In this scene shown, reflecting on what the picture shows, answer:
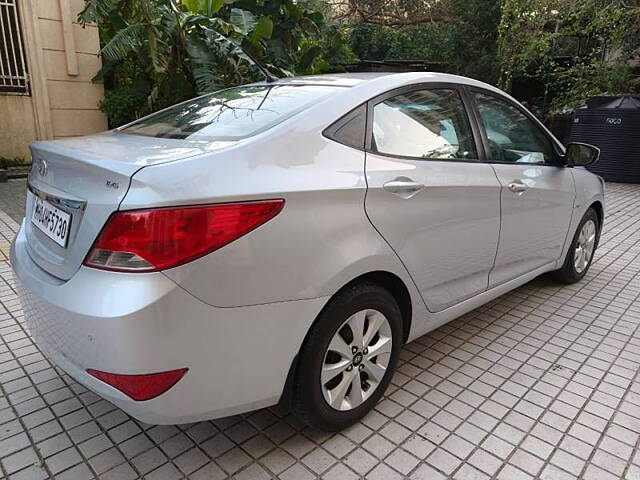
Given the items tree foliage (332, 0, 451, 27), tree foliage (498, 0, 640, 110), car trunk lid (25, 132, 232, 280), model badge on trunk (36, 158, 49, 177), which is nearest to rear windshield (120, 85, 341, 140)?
car trunk lid (25, 132, 232, 280)

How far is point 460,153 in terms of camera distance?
2.77 metres

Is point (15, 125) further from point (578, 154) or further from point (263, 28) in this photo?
point (578, 154)

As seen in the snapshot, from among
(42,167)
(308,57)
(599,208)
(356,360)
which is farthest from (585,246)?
(308,57)

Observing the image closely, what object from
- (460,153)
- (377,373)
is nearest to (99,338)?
(377,373)

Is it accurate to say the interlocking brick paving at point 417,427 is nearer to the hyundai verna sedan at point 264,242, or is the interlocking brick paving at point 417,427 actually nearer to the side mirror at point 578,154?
→ the hyundai verna sedan at point 264,242

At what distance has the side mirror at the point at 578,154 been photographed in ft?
11.8

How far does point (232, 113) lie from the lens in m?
2.43

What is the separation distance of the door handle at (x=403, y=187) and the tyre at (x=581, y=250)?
7.81 feet

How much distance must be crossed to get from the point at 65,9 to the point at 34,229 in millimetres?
8097

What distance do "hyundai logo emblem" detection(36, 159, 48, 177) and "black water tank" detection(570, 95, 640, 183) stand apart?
33.1 feet

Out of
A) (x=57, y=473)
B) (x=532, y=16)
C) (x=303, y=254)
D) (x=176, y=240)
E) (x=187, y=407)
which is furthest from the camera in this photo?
(x=532, y=16)

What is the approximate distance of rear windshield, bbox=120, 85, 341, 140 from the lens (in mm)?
2164

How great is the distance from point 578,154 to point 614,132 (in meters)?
7.06

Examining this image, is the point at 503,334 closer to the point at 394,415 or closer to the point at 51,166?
the point at 394,415
